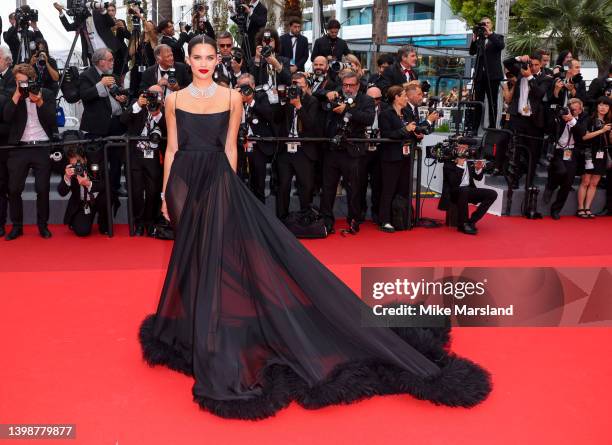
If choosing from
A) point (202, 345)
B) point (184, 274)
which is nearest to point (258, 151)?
point (184, 274)

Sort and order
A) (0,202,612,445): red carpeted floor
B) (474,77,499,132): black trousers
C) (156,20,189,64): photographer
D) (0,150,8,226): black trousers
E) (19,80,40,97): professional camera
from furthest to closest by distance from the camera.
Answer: (474,77,499,132): black trousers → (156,20,189,64): photographer → (0,150,8,226): black trousers → (19,80,40,97): professional camera → (0,202,612,445): red carpeted floor

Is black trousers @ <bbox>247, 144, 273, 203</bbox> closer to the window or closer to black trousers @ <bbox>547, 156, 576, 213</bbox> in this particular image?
black trousers @ <bbox>547, 156, 576, 213</bbox>

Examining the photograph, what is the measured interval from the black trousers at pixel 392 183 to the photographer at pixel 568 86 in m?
2.53

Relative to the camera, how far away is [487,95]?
32.3 ft

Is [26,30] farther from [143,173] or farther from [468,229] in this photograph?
[468,229]

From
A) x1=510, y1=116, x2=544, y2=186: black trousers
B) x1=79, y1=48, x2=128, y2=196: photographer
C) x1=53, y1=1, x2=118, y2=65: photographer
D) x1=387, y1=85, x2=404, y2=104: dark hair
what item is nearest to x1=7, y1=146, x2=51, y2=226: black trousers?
x1=79, y1=48, x2=128, y2=196: photographer

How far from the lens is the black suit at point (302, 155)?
7.24 meters

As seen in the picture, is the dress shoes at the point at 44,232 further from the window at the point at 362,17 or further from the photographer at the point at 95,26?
the window at the point at 362,17

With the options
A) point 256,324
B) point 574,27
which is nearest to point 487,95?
point 574,27

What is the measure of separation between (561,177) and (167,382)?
6.27 metres

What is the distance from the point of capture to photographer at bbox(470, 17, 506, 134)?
9266mm

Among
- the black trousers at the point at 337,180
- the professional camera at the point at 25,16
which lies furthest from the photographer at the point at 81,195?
the professional camera at the point at 25,16

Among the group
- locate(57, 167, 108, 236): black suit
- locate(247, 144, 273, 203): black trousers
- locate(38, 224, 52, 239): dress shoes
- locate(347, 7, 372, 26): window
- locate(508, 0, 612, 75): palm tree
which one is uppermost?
locate(347, 7, 372, 26): window

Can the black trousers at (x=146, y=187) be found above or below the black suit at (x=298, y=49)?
below
